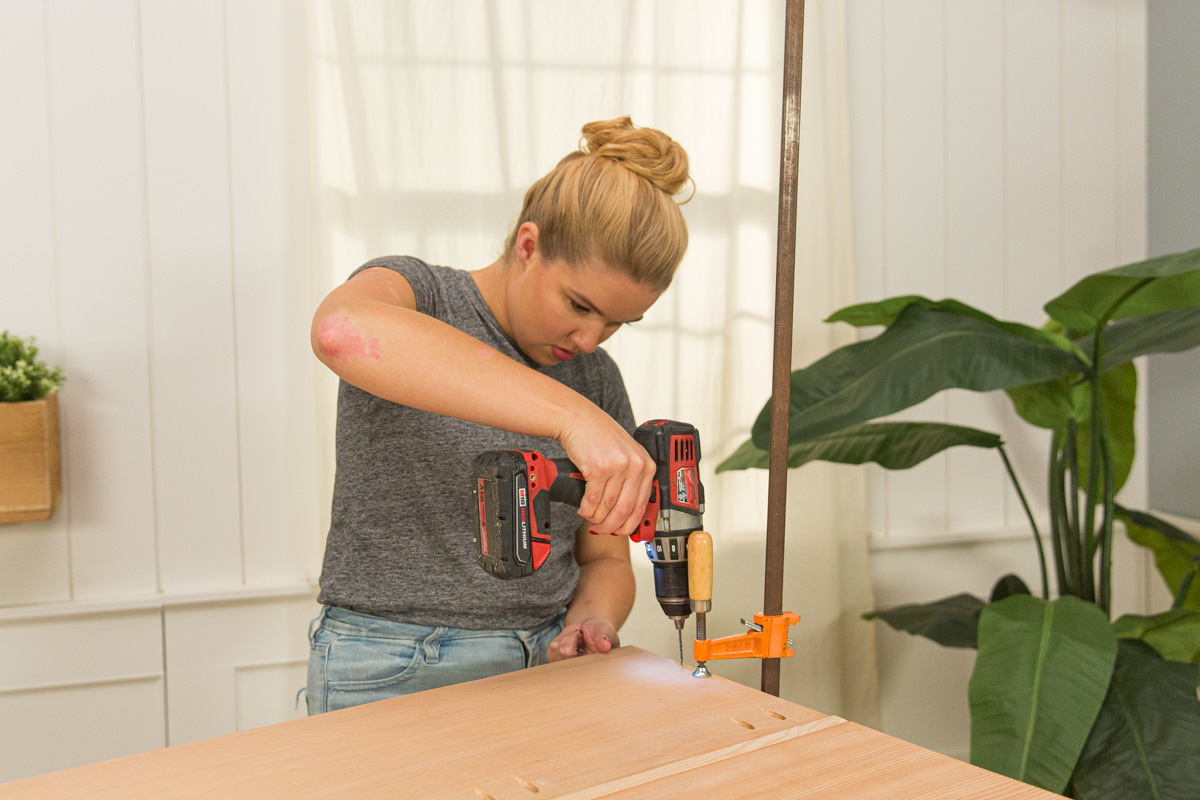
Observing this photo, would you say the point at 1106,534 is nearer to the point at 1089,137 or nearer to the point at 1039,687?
the point at 1039,687

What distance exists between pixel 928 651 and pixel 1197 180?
4.61 feet

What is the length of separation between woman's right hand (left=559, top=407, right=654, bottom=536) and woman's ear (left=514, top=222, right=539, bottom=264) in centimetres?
35

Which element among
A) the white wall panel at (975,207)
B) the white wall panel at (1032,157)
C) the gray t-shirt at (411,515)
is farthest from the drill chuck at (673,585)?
the white wall panel at (1032,157)

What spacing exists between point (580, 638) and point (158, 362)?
1.10 meters

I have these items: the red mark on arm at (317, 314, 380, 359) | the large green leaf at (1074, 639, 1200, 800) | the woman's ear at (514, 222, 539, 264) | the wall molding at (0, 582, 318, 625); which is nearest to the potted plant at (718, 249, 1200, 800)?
the large green leaf at (1074, 639, 1200, 800)

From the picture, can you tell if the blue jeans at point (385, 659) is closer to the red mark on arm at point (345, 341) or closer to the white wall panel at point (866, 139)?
the red mark on arm at point (345, 341)

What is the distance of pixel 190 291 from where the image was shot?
185cm

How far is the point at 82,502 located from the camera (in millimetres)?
1817

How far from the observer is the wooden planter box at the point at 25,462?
157cm

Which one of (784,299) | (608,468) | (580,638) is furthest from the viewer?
(580,638)

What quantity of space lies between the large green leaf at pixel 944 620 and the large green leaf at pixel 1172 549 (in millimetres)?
385

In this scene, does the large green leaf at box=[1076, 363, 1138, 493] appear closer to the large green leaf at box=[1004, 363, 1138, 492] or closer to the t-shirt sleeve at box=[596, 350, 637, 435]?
the large green leaf at box=[1004, 363, 1138, 492]

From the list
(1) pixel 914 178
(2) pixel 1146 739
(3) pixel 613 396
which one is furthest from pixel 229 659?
(1) pixel 914 178

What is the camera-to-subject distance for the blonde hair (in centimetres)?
118
